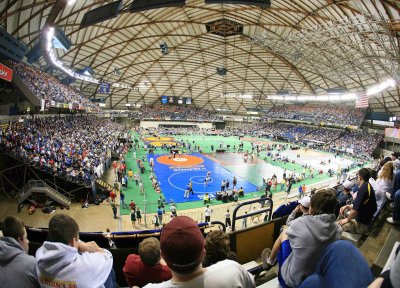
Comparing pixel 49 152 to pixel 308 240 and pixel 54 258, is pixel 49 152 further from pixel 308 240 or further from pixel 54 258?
pixel 308 240

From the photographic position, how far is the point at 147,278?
9.19ft

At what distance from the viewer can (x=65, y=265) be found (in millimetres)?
2160

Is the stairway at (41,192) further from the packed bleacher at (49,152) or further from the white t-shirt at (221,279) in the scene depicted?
the white t-shirt at (221,279)

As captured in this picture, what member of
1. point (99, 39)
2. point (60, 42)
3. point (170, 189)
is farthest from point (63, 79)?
point (170, 189)

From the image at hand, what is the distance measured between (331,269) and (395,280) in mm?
619

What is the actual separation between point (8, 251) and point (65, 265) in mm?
642

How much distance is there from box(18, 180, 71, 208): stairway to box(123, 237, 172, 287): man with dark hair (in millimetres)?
16703

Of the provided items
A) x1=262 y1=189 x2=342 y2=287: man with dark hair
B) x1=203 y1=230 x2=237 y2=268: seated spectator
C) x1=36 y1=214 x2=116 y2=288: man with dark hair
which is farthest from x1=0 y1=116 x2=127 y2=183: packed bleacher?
x1=262 y1=189 x2=342 y2=287: man with dark hair

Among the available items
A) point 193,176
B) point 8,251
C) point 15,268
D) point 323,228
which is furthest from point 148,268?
point 193,176

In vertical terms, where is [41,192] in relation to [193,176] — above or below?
above

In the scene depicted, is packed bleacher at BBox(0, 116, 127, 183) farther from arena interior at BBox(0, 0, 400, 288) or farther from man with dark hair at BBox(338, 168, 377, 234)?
man with dark hair at BBox(338, 168, 377, 234)

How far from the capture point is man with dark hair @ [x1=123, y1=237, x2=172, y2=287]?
9.13 ft

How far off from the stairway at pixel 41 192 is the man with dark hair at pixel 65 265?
1690 centimetres

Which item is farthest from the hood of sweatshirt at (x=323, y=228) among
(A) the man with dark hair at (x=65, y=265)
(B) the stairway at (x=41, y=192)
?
(B) the stairway at (x=41, y=192)
